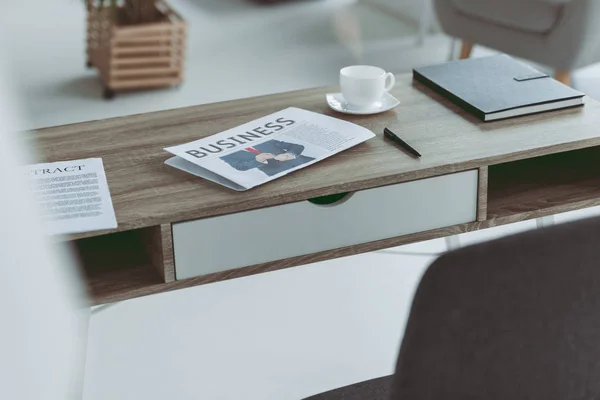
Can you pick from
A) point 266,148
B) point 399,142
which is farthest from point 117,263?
point 399,142

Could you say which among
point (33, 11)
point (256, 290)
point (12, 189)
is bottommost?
point (256, 290)

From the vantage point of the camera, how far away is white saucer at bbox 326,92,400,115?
176cm

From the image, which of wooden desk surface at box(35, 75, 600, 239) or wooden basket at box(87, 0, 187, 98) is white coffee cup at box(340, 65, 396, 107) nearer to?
wooden desk surface at box(35, 75, 600, 239)

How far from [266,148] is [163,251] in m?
0.32

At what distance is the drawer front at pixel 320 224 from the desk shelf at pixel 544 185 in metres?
0.11

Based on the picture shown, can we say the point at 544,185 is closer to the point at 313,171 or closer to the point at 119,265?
the point at 313,171

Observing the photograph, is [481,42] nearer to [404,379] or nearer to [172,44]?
[172,44]

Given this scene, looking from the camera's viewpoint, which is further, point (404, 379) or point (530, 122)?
point (530, 122)

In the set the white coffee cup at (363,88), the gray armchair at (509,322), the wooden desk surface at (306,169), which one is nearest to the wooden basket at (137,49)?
the wooden desk surface at (306,169)

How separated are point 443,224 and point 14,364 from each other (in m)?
0.90

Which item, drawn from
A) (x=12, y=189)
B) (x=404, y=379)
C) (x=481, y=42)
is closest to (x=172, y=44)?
(x=481, y=42)

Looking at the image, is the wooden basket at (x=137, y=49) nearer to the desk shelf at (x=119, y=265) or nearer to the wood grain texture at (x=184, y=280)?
the desk shelf at (x=119, y=265)

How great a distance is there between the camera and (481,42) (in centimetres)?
314

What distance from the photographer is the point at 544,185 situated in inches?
66.4
